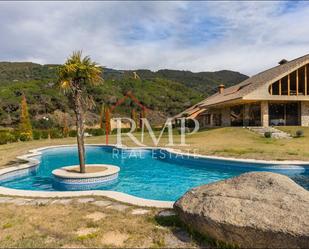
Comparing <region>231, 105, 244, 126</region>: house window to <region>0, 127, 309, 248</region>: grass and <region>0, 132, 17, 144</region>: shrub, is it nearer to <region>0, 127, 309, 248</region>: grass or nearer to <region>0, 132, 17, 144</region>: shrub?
<region>0, 132, 17, 144</region>: shrub

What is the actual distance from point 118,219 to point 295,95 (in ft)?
91.5

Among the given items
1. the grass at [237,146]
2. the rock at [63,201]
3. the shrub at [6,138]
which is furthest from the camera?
the shrub at [6,138]

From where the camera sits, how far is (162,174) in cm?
1357

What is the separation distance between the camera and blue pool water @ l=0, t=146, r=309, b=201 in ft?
35.6

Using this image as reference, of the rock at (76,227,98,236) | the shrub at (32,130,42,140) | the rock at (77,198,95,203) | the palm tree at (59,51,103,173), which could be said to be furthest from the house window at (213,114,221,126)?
the rock at (76,227,98,236)

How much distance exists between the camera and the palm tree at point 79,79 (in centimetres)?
1086

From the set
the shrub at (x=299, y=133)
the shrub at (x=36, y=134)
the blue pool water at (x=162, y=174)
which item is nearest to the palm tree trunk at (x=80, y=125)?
the blue pool water at (x=162, y=174)

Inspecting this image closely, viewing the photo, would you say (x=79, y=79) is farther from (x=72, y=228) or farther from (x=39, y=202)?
(x=72, y=228)

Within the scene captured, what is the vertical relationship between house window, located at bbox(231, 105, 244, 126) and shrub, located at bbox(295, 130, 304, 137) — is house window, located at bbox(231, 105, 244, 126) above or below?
above

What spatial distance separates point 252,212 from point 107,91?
2375 inches

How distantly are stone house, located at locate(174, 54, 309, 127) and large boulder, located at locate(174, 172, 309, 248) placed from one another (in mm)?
23040

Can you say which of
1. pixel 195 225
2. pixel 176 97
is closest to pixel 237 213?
pixel 195 225

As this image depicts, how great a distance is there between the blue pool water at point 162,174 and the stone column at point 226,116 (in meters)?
17.6

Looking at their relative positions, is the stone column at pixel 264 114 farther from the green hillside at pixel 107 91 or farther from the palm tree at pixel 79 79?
the palm tree at pixel 79 79
